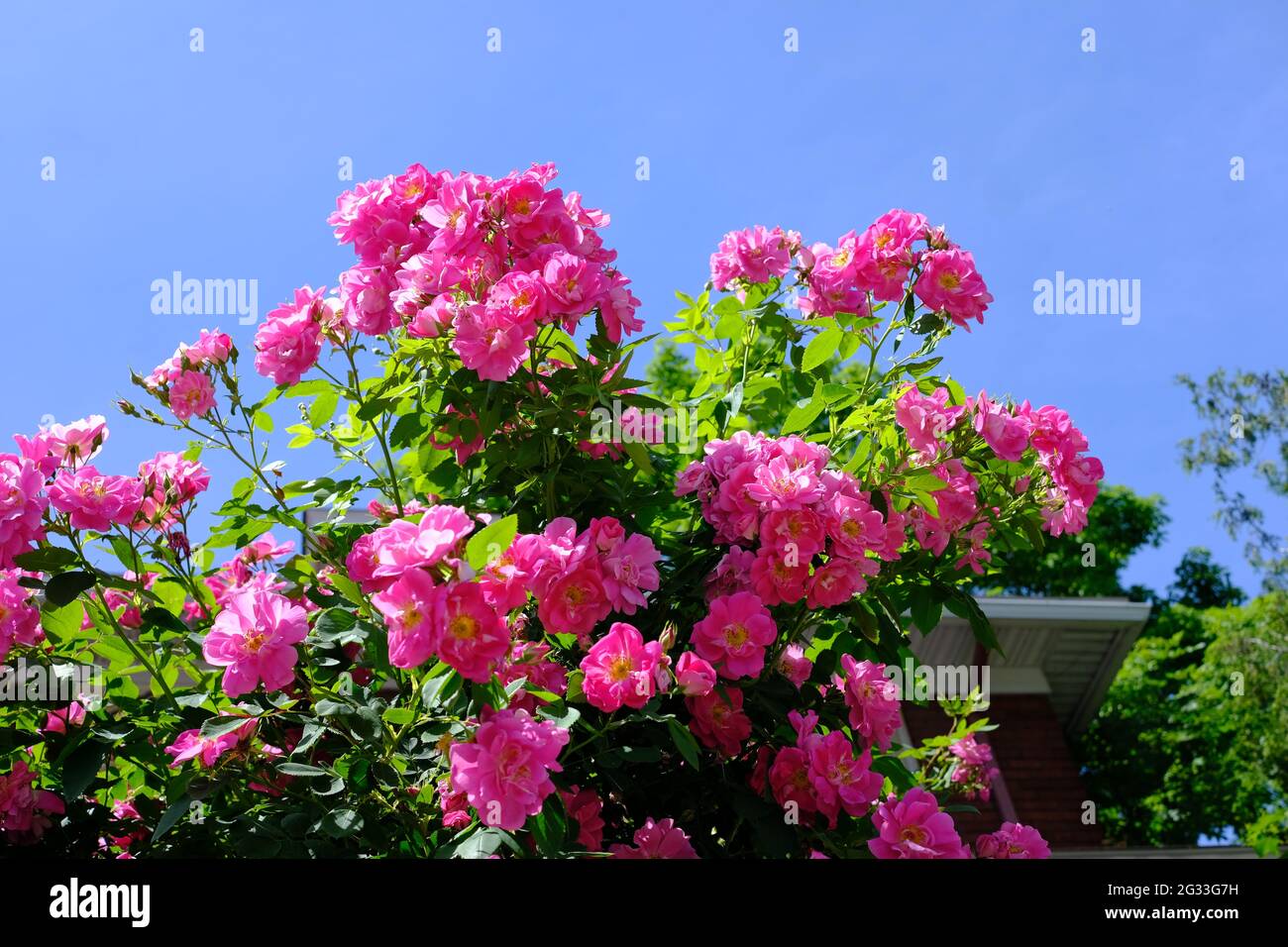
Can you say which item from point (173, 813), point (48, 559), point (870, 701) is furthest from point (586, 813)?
point (48, 559)

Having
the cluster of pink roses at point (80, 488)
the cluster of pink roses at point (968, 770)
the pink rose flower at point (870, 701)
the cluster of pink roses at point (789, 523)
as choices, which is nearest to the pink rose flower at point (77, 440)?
the cluster of pink roses at point (80, 488)

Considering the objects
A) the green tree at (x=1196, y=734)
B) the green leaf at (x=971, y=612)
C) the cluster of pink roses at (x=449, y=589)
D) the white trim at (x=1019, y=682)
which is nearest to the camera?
the cluster of pink roses at (x=449, y=589)

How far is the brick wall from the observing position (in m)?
14.1

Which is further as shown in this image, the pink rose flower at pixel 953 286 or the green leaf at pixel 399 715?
the pink rose flower at pixel 953 286

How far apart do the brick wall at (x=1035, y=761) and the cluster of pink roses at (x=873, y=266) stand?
37.2 ft

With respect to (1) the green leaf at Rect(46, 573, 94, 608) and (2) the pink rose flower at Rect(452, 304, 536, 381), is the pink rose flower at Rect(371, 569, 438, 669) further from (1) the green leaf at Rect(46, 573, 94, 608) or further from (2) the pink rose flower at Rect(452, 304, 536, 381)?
(1) the green leaf at Rect(46, 573, 94, 608)

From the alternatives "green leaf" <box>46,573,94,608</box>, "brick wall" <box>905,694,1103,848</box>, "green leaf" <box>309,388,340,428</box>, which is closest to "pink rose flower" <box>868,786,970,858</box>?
"green leaf" <box>309,388,340,428</box>

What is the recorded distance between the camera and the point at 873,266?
305 centimetres

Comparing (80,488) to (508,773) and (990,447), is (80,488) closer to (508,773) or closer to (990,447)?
(508,773)

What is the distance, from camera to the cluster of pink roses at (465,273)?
2.38 meters

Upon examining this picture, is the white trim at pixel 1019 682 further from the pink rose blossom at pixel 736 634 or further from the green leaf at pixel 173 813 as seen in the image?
the green leaf at pixel 173 813

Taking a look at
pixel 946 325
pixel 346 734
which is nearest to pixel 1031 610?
pixel 946 325
